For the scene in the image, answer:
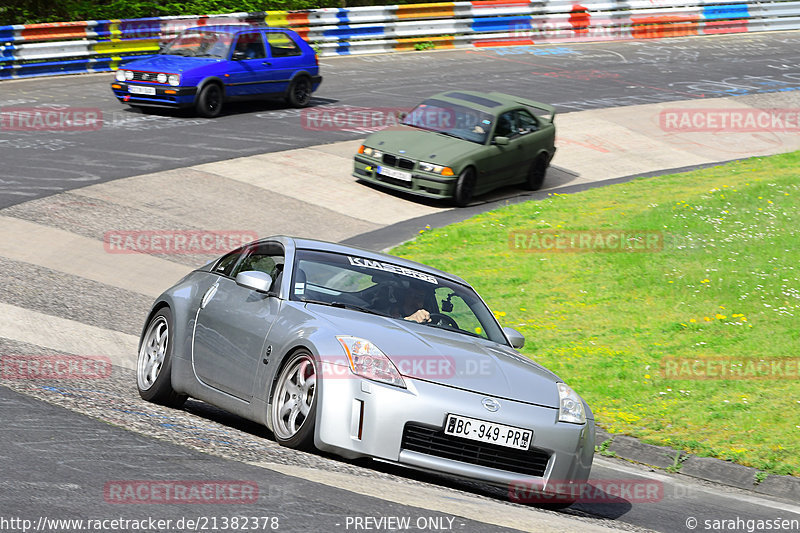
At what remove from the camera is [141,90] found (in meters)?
20.9

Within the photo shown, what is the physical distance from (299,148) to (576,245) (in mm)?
6858

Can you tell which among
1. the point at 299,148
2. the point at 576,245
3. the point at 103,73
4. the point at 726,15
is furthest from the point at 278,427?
the point at 726,15

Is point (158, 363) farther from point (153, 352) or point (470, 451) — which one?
point (470, 451)

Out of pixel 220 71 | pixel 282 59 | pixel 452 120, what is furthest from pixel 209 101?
pixel 452 120

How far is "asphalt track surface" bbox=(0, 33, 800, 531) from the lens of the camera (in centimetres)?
530

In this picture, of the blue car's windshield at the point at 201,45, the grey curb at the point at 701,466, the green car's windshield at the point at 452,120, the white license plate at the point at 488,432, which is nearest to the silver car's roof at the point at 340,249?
the white license plate at the point at 488,432

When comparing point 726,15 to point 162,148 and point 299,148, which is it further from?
point 162,148

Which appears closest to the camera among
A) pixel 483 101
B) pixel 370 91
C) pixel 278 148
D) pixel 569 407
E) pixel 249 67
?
pixel 569 407

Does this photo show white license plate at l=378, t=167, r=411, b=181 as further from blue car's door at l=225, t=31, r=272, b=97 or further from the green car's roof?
blue car's door at l=225, t=31, r=272, b=97

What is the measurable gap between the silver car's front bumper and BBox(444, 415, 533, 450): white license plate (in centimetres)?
3

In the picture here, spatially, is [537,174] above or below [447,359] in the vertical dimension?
below

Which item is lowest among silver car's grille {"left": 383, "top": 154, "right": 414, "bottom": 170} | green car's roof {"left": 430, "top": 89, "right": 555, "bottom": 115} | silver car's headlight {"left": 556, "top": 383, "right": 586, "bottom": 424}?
silver car's grille {"left": 383, "top": 154, "right": 414, "bottom": 170}

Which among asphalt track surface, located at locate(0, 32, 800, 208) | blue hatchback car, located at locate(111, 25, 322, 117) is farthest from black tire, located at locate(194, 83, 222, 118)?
asphalt track surface, located at locate(0, 32, 800, 208)

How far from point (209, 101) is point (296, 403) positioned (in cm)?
1600
